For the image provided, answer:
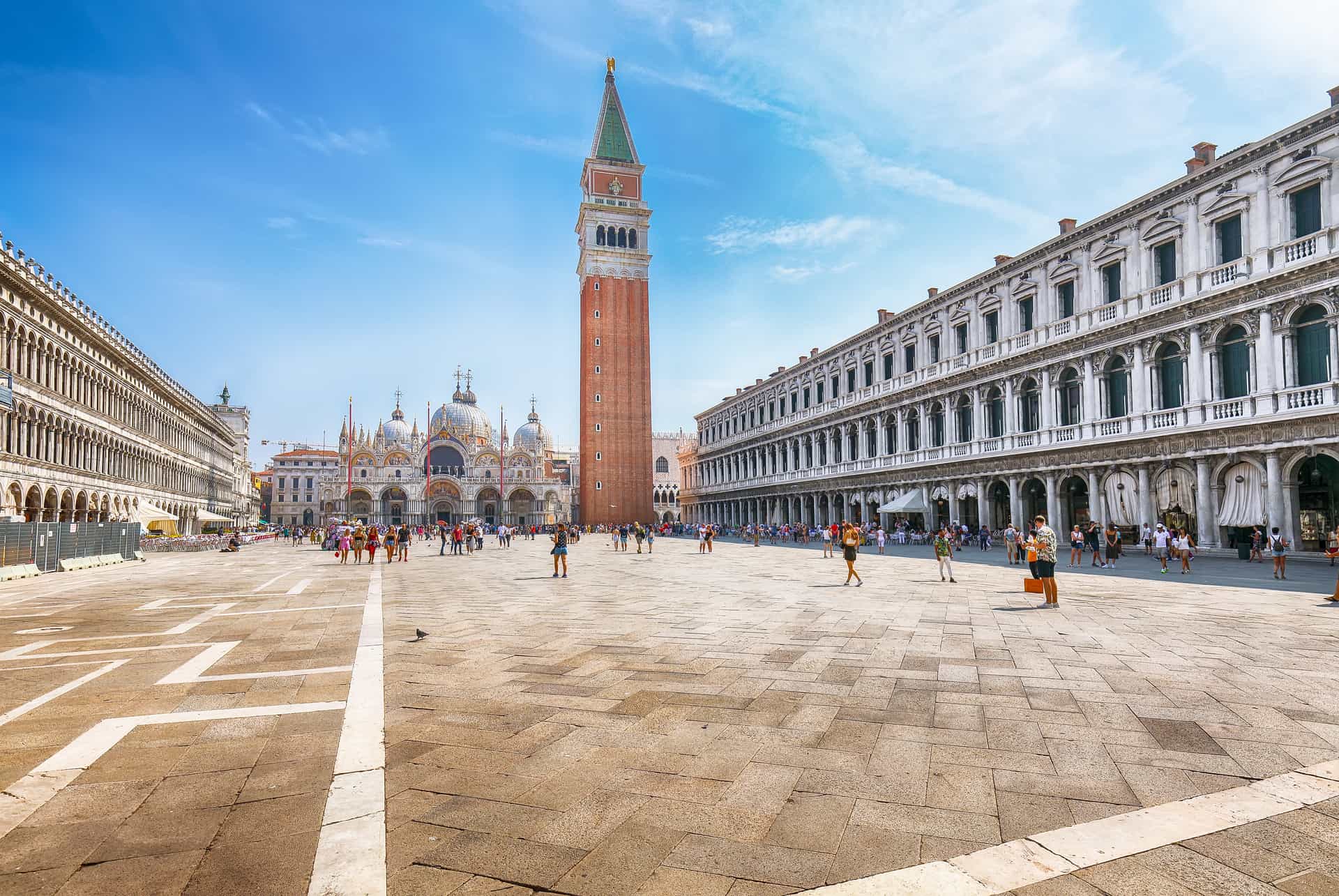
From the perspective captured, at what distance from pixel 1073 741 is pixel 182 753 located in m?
6.02

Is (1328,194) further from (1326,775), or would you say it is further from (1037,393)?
(1326,775)

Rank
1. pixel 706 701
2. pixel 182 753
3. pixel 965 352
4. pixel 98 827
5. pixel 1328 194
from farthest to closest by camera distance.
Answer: pixel 965 352
pixel 1328 194
pixel 706 701
pixel 182 753
pixel 98 827

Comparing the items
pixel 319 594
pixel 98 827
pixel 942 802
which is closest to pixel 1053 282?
pixel 319 594

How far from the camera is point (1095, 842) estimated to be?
3609 mm

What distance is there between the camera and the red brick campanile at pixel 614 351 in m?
70.7

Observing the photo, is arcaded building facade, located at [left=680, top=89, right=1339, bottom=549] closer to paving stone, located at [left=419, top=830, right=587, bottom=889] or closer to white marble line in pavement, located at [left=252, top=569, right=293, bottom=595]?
paving stone, located at [left=419, top=830, right=587, bottom=889]

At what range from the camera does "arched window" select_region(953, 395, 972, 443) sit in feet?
113

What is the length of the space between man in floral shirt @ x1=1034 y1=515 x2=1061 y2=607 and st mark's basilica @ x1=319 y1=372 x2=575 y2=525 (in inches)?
2947

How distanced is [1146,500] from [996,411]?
8.54 metres

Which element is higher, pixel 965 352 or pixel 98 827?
pixel 965 352

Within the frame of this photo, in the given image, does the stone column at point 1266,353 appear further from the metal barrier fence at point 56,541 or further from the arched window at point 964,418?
the metal barrier fence at point 56,541

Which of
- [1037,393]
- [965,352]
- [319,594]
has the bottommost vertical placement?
[319,594]

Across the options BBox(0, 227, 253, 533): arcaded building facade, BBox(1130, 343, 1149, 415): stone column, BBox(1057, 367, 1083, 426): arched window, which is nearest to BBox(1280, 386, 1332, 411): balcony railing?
BBox(1130, 343, 1149, 415): stone column

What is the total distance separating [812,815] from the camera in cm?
395
